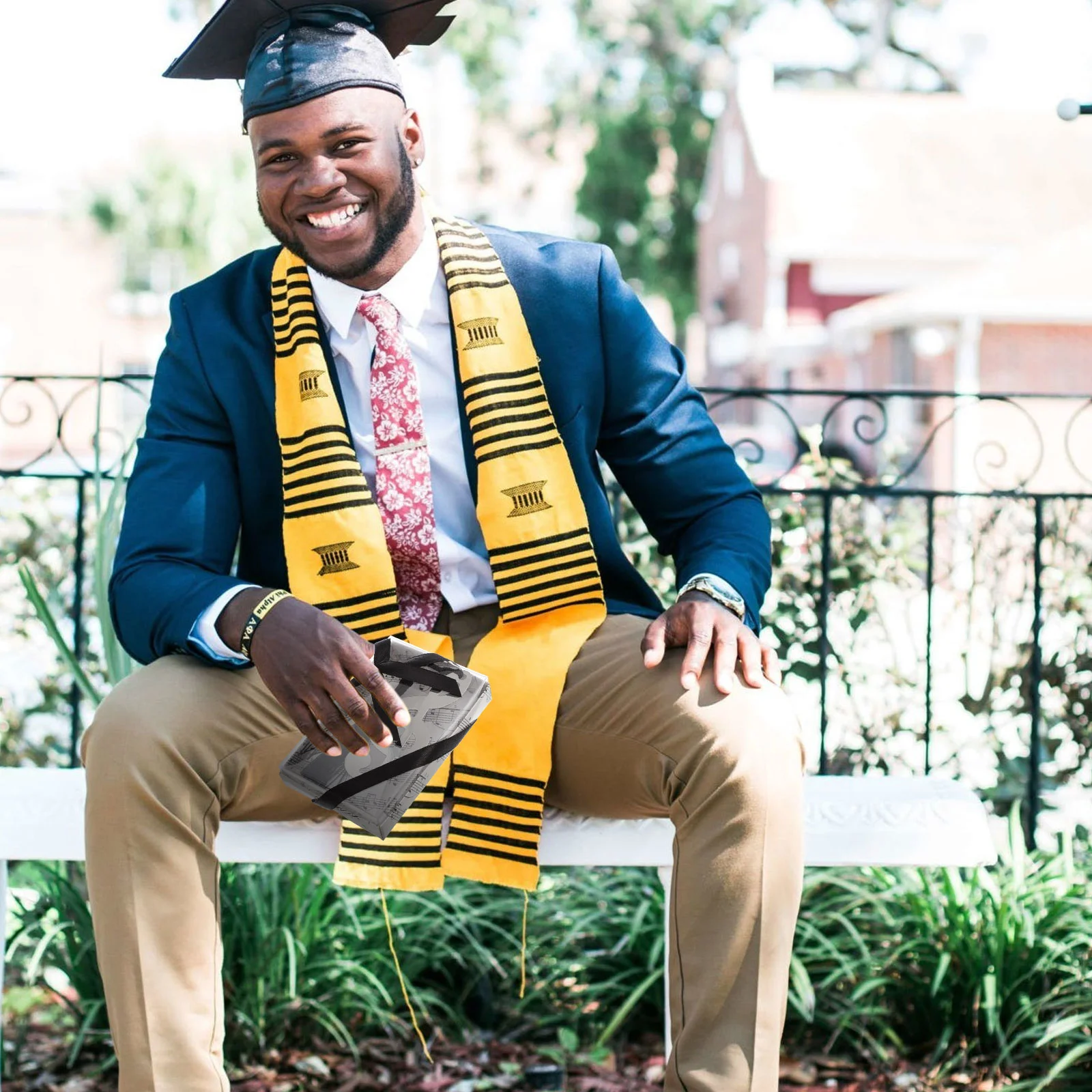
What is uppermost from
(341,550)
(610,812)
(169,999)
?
(341,550)

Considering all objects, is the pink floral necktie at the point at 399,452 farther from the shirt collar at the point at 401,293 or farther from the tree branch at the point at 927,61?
the tree branch at the point at 927,61

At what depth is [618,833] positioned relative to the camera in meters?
2.30

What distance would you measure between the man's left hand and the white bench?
353mm

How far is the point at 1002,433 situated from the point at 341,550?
14.3 metres

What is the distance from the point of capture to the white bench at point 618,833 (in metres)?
2.28

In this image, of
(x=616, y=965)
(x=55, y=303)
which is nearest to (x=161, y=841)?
(x=616, y=965)

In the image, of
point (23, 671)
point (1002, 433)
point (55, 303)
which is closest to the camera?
point (23, 671)

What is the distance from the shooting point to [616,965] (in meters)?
2.99

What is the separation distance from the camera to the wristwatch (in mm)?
2160

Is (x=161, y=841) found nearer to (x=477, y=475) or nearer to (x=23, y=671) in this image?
(x=477, y=475)

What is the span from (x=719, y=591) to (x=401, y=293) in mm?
831

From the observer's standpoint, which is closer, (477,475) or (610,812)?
(610,812)

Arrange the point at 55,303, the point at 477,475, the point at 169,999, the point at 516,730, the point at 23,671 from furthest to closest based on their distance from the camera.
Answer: the point at 55,303
the point at 23,671
the point at 477,475
the point at 516,730
the point at 169,999

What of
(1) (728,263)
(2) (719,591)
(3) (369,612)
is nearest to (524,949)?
(3) (369,612)
